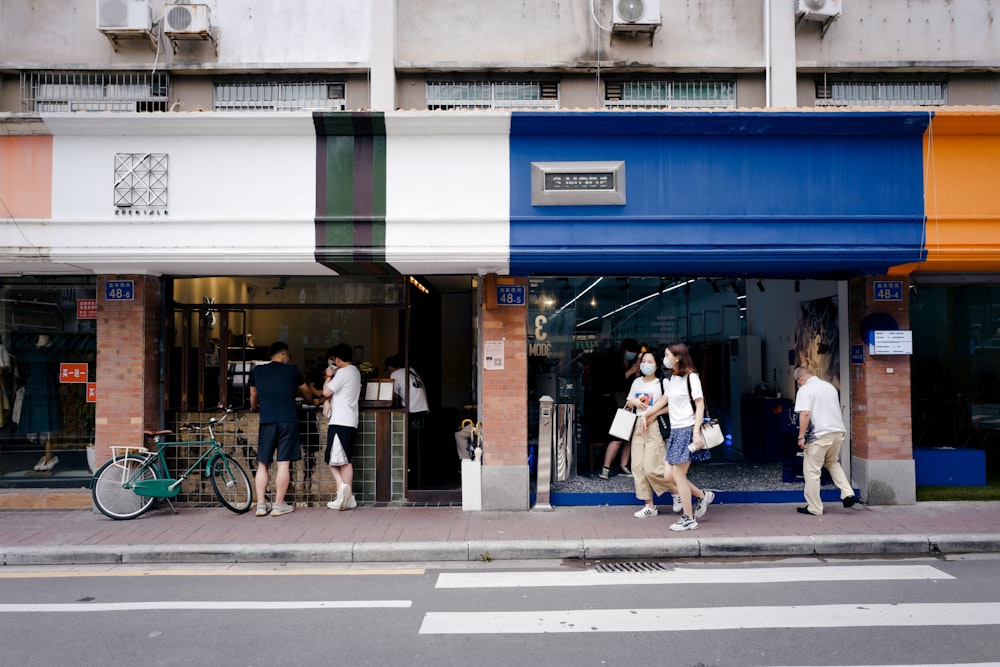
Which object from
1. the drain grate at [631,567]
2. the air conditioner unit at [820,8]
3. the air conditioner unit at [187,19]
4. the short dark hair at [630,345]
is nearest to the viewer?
the drain grate at [631,567]

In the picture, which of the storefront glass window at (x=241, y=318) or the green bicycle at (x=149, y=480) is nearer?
the green bicycle at (x=149, y=480)

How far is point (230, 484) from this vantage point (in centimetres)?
897

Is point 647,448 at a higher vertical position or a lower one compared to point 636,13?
lower

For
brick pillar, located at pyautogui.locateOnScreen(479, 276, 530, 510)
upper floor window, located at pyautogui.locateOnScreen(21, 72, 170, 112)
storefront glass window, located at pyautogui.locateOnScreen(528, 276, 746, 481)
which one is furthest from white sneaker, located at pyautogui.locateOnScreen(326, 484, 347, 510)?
upper floor window, located at pyautogui.locateOnScreen(21, 72, 170, 112)

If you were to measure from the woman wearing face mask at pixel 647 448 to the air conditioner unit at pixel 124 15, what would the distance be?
800cm

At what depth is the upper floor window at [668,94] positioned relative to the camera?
10117 millimetres

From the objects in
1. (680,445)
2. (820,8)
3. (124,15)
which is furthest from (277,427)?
(820,8)

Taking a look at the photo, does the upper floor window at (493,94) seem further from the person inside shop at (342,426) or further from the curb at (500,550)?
the curb at (500,550)

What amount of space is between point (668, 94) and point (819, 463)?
5376 mm

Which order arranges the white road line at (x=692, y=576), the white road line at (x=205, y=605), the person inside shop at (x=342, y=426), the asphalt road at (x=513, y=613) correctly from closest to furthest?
the asphalt road at (x=513, y=613) < the white road line at (x=205, y=605) < the white road line at (x=692, y=576) < the person inside shop at (x=342, y=426)

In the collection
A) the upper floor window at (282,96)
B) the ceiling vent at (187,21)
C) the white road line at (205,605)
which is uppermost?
the ceiling vent at (187,21)

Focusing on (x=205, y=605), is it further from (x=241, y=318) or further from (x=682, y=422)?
(x=682, y=422)

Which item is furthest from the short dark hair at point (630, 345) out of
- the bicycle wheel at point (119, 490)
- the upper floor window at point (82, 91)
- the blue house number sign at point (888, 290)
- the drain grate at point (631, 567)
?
the upper floor window at point (82, 91)

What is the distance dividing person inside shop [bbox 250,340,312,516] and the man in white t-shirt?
6.19 meters
